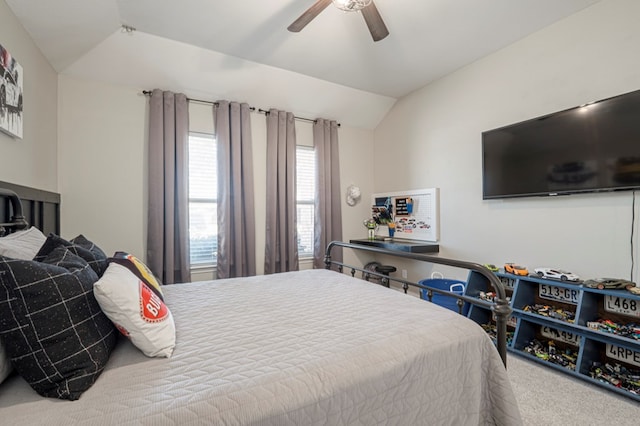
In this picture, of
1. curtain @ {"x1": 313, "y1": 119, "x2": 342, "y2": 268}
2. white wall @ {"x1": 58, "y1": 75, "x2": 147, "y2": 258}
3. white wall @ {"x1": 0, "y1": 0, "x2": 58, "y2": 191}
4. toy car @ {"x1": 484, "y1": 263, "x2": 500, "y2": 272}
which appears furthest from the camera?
curtain @ {"x1": 313, "y1": 119, "x2": 342, "y2": 268}

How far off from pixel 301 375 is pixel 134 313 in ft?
1.90

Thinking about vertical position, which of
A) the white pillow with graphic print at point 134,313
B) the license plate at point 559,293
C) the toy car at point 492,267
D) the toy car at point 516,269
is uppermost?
the white pillow with graphic print at point 134,313

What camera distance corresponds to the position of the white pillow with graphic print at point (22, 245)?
3.17ft

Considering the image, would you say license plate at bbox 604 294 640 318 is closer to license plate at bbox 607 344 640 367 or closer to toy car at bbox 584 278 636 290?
toy car at bbox 584 278 636 290

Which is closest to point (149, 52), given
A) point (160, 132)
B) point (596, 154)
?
point (160, 132)

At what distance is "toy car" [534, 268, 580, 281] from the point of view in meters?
2.06

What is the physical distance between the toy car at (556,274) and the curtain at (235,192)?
2717 millimetres

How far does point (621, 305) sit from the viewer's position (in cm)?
187

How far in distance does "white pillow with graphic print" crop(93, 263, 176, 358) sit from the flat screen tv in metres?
2.82

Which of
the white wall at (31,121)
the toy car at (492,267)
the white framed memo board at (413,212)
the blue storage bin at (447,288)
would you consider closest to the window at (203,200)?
the white wall at (31,121)

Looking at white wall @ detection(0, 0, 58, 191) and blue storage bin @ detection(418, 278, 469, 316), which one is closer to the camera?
white wall @ detection(0, 0, 58, 191)

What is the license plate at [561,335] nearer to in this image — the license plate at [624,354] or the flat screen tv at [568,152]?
the license plate at [624,354]

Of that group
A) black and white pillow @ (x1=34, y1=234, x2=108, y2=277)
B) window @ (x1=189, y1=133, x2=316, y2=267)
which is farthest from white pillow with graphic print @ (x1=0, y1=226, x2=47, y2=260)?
window @ (x1=189, y1=133, x2=316, y2=267)

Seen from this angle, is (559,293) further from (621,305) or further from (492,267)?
(492,267)
